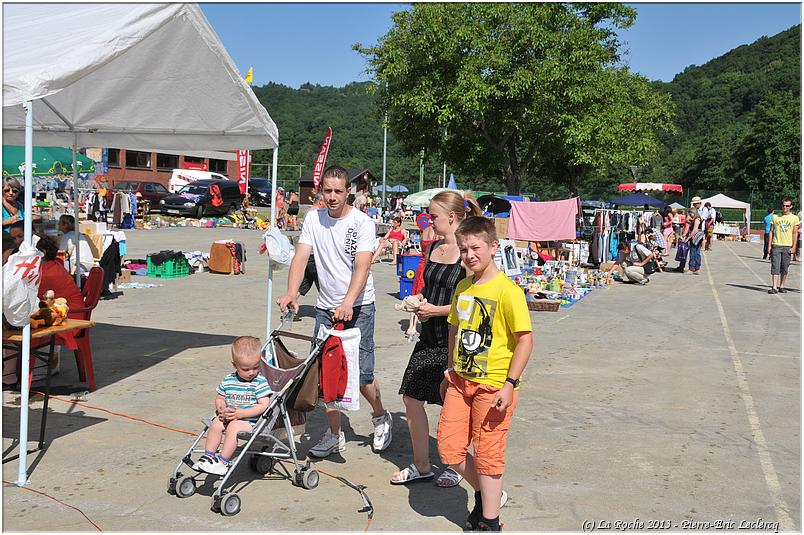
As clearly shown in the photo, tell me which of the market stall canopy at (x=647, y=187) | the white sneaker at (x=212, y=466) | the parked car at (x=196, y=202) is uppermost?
the market stall canopy at (x=647, y=187)

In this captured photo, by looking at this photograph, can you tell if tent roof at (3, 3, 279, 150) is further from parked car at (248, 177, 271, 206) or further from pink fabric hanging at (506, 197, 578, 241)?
parked car at (248, 177, 271, 206)

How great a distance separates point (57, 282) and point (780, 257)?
557 inches

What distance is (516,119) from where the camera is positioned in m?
26.3

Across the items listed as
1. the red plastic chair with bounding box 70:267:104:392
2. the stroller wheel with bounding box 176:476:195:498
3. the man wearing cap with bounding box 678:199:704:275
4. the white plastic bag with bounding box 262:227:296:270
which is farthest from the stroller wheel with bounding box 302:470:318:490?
the man wearing cap with bounding box 678:199:704:275

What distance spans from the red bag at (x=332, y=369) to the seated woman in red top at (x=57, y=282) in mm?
2824

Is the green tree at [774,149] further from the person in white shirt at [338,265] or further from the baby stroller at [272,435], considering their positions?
the baby stroller at [272,435]

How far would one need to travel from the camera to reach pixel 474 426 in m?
3.97

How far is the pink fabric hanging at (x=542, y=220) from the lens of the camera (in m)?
18.2

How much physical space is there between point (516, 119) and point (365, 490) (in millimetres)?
22975

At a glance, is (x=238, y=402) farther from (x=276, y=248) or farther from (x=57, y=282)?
(x=57, y=282)

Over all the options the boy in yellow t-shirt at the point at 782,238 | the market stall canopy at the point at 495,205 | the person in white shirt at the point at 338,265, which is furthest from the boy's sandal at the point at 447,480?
the market stall canopy at the point at 495,205

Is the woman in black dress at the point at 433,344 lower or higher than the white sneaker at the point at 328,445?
higher

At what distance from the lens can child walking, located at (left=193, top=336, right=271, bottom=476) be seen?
14.6 ft

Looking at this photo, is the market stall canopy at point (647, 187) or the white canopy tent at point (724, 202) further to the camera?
the market stall canopy at point (647, 187)
